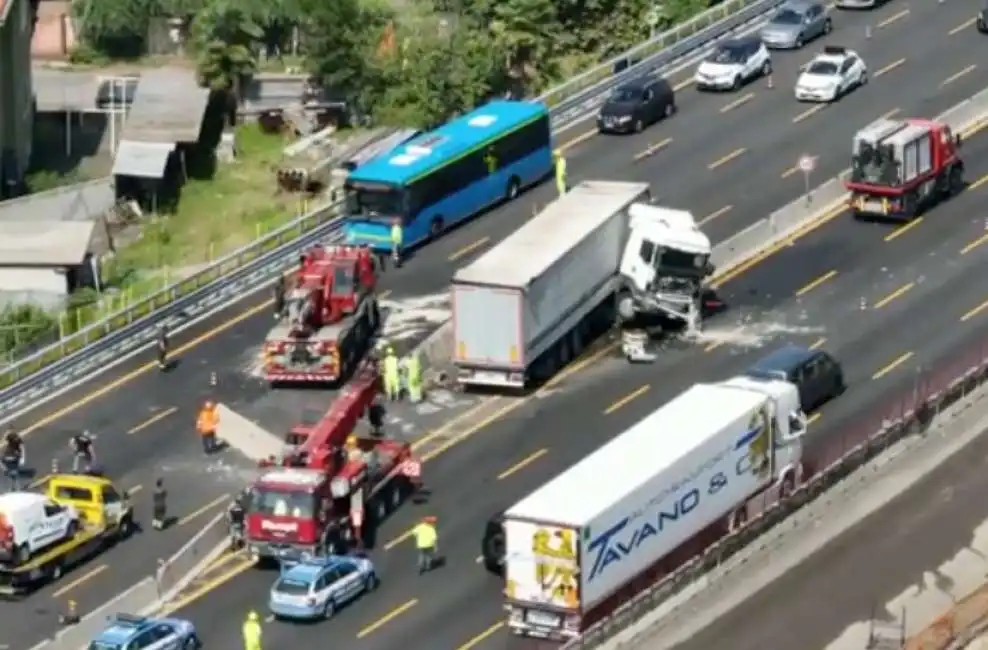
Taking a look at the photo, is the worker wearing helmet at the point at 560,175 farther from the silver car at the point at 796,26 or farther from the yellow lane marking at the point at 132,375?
the silver car at the point at 796,26

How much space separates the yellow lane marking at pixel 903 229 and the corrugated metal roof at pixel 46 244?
2434cm

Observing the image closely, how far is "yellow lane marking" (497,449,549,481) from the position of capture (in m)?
67.0

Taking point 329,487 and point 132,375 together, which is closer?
point 329,487

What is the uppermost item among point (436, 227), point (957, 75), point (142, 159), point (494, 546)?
point (957, 75)

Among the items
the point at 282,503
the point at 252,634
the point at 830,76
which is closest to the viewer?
the point at 252,634

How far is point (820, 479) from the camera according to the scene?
6228 centimetres

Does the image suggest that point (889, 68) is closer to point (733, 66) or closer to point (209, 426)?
point (733, 66)

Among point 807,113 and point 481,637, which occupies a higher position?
point 807,113

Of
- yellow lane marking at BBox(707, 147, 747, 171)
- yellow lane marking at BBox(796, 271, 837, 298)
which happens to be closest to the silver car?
yellow lane marking at BBox(707, 147, 747, 171)

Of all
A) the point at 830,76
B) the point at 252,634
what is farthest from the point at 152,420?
the point at 830,76

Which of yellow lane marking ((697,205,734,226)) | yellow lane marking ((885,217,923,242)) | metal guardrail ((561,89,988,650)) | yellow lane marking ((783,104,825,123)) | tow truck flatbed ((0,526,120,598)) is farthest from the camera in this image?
yellow lane marking ((783,104,825,123))

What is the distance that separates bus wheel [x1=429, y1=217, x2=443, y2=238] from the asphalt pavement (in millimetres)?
8924

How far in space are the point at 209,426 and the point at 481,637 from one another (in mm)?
13121

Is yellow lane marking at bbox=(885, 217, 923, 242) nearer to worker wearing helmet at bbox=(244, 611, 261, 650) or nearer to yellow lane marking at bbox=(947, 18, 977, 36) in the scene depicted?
yellow lane marking at bbox=(947, 18, 977, 36)
